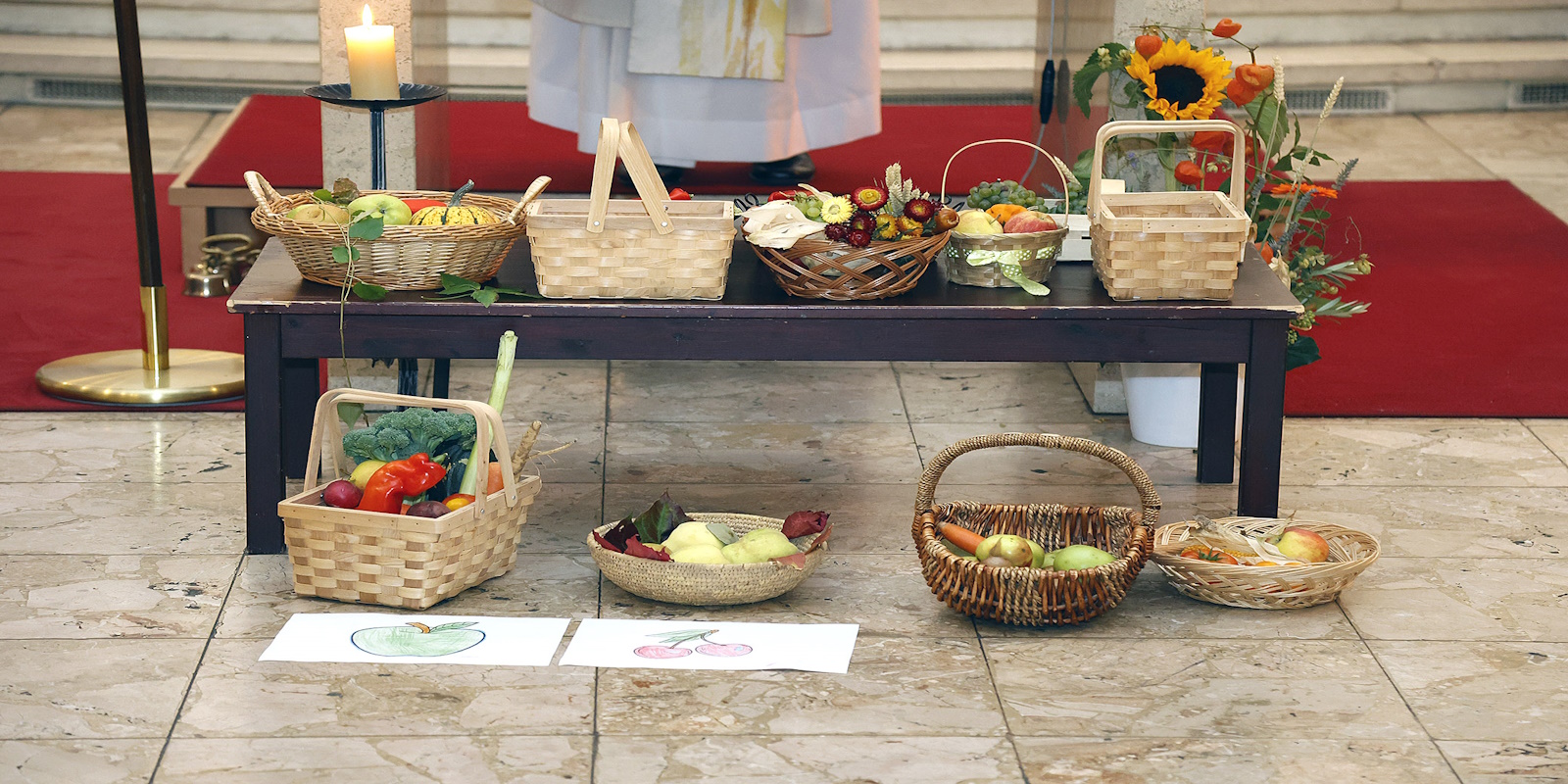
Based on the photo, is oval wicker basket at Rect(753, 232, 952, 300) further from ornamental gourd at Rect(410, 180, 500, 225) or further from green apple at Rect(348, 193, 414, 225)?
green apple at Rect(348, 193, 414, 225)

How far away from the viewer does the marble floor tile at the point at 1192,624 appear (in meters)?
2.91

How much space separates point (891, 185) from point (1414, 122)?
608 cm

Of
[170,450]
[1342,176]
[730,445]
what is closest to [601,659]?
[730,445]

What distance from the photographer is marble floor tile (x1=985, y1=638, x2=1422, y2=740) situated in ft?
8.45

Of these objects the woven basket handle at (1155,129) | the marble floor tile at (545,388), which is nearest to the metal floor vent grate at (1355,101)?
the marble floor tile at (545,388)

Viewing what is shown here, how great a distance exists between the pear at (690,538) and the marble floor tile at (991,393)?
1.27 metres

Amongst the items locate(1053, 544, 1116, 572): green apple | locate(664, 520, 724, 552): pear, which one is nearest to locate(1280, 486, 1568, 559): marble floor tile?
locate(1053, 544, 1116, 572): green apple

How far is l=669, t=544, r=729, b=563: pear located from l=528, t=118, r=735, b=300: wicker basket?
45cm

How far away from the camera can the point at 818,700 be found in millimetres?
2648

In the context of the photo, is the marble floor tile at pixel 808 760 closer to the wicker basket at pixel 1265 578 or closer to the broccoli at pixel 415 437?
the wicker basket at pixel 1265 578

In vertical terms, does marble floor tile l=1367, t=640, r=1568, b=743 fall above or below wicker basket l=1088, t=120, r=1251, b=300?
below

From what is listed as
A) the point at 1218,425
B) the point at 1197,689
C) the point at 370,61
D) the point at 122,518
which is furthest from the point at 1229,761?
the point at 122,518

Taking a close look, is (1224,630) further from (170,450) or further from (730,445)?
(170,450)

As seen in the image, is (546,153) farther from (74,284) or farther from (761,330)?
(761,330)
